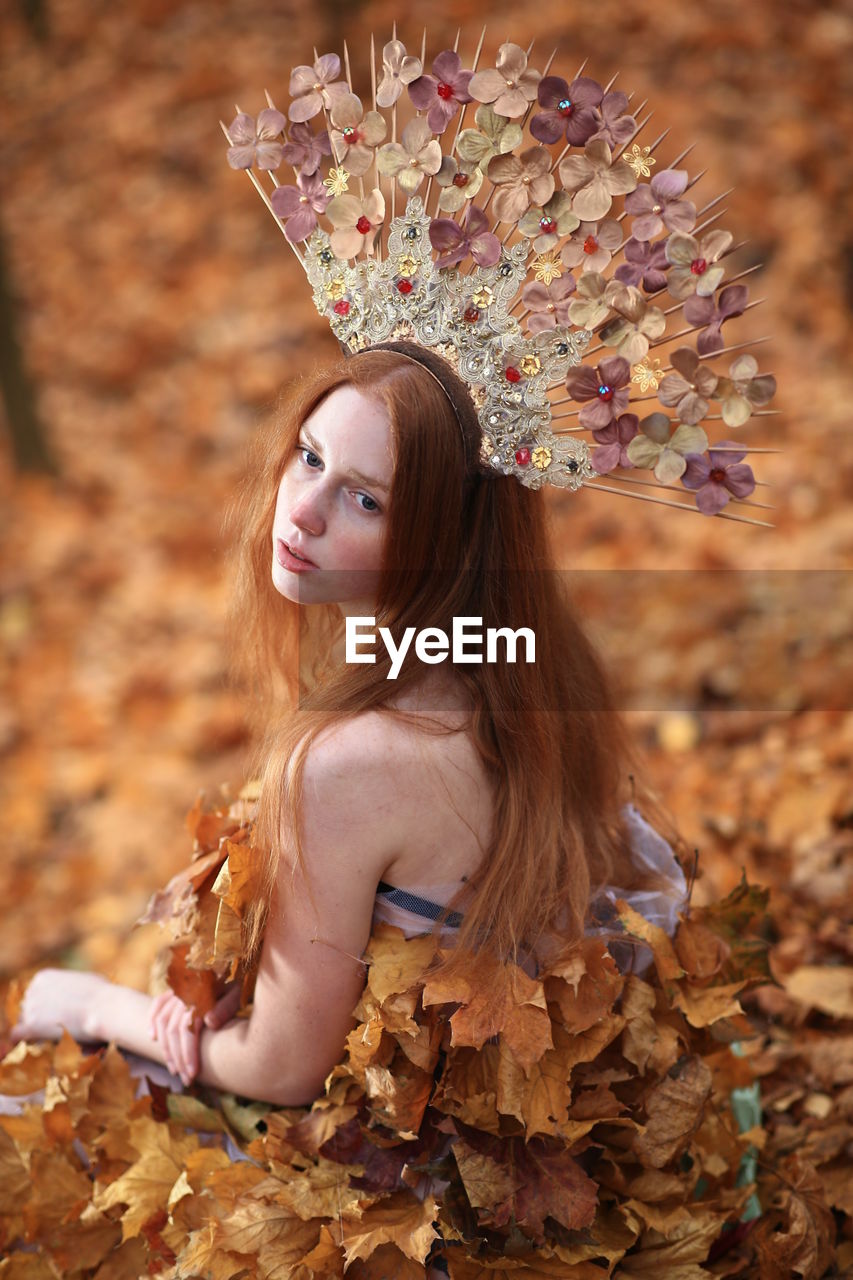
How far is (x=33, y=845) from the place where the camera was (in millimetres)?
3709

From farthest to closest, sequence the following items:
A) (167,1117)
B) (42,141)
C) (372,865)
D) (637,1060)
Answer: (42,141) < (167,1117) < (637,1060) < (372,865)

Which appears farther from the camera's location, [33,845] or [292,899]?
[33,845]

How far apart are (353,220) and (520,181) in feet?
0.80

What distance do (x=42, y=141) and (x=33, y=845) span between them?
594cm

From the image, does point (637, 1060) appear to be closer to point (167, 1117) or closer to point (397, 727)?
point (397, 727)

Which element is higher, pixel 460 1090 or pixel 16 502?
pixel 16 502

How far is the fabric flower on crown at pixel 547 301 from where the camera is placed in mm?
1651

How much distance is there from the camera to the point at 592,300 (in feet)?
5.34

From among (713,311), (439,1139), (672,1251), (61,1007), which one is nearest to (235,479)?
(61,1007)

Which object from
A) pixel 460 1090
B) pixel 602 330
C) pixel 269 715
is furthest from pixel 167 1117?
pixel 602 330

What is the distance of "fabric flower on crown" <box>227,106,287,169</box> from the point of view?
1.75 meters

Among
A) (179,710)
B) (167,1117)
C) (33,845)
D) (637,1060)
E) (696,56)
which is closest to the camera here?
(637,1060)

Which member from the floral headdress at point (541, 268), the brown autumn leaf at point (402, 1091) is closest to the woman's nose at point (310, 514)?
the floral headdress at point (541, 268)

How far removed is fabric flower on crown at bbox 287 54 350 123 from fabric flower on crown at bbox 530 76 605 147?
28 cm
